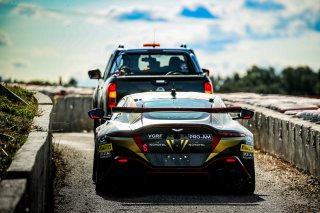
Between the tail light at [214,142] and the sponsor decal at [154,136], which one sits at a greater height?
the sponsor decal at [154,136]

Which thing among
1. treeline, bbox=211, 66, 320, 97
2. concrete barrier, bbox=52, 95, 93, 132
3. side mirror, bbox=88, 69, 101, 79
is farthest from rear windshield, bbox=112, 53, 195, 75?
treeline, bbox=211, 66, 320, 97

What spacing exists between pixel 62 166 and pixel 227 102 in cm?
892

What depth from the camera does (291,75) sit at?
124875 mm

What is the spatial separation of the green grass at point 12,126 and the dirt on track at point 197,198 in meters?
0.86

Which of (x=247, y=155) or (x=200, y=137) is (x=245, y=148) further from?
(x=200, y=137)

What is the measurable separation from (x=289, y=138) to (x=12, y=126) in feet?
16.8

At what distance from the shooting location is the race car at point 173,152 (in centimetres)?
1007

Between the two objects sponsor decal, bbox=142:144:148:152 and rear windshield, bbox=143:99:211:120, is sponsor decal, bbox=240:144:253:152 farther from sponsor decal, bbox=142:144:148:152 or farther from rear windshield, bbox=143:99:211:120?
sponsor decal, bbox=142:144:148:152

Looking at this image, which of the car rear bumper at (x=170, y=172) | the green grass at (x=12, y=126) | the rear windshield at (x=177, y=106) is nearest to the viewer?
the green grass at (x=12, y=126)

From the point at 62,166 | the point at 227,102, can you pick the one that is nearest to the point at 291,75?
the point at 227,102

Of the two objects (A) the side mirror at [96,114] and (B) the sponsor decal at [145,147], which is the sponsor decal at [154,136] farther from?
(A) the side mirror at [96,114]

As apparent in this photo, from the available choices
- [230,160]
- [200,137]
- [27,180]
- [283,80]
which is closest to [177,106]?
[200,137]

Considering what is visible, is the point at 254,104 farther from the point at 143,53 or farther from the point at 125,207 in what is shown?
the point at 125,207

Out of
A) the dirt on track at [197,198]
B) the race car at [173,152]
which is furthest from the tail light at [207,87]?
the race car at [173,152]
